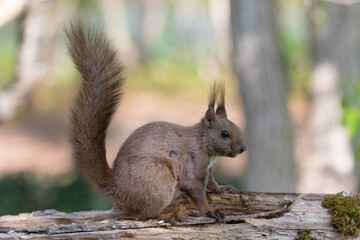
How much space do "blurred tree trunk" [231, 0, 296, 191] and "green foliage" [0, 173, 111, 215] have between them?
2.34 metres

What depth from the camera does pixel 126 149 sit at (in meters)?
2.80

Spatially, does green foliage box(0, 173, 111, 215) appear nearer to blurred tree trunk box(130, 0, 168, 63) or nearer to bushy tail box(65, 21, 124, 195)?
bushy tail box(65, 21, 124, 195)

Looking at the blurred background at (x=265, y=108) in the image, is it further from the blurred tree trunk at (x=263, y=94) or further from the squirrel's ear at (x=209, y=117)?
the squirrel's ear at (x=209, y=117)

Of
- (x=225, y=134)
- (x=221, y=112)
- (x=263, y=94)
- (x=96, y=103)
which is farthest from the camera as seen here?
(x=263, y=94)

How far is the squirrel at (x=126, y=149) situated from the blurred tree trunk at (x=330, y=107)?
13.0 feet

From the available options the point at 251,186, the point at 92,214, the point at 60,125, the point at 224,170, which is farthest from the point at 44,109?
the point at 92,214

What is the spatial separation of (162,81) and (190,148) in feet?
47.9

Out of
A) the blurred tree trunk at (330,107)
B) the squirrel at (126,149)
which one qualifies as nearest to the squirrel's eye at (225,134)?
the squirrel at (126,149)

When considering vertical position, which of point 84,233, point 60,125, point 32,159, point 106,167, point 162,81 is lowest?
point 84,233

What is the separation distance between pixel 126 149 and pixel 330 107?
4.52 metres

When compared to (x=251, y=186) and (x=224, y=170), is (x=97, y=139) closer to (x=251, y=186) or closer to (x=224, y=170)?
(x=251, y=186)

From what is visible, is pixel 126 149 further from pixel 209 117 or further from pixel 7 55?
pixel 7 55

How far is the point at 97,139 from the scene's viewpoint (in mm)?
2812

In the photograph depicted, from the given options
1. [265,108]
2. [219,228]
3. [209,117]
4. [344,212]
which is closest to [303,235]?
[344,212]
